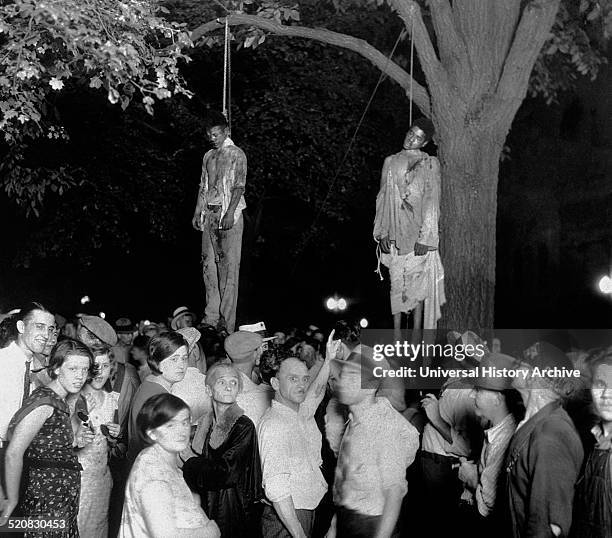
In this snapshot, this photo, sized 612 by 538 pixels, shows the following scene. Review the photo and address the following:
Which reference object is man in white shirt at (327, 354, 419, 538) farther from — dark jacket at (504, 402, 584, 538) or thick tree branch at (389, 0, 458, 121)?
thick tree branch at (389, 0, 458, 121)

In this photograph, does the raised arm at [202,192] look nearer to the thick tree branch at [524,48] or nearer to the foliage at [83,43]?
the foliage at [83,43]

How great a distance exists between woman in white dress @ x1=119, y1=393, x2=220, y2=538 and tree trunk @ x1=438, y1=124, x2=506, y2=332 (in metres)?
5.90

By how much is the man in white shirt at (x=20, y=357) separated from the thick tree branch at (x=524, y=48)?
5978 millimetres

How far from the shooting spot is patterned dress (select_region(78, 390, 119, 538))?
614 cm

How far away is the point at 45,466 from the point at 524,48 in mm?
7178

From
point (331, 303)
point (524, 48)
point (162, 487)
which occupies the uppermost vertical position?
point (524, 48)

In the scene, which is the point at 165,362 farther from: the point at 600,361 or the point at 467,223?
the point at 467,223

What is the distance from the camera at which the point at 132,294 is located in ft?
104

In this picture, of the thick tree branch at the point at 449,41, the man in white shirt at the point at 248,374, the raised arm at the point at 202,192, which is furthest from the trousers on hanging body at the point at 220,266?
the man in white shirt at the point at 248,374

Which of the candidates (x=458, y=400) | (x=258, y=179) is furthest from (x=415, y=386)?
(x=258, y=179)

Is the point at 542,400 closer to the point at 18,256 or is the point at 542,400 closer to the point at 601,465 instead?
the point at 601,465

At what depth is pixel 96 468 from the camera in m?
6.18

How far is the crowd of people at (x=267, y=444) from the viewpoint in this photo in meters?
5.06

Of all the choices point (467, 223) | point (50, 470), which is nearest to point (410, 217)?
point (467, 223)
